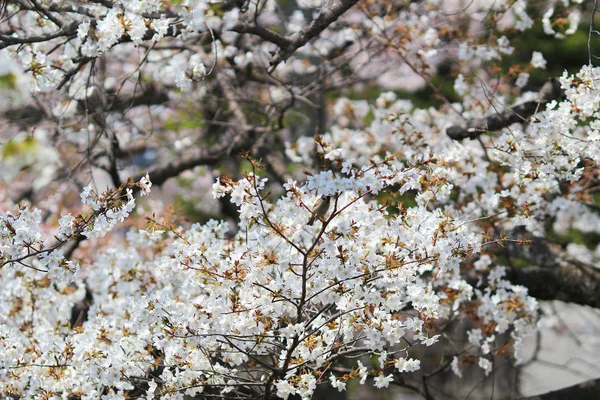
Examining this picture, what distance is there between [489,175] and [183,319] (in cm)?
224

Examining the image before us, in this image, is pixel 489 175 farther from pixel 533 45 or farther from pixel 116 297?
pixel 533 45

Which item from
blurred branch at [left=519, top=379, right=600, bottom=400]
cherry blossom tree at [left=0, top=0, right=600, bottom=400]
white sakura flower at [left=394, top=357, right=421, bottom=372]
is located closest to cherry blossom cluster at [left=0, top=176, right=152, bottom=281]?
cherry blossom tree at [left=0, top=0, right=600, bottom=400]

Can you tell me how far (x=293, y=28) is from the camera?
19.4 ft

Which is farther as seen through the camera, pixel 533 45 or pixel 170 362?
pixel 533 45

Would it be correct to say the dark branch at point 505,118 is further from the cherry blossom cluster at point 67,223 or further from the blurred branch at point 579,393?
the cherry blossom cluster at point 67,223

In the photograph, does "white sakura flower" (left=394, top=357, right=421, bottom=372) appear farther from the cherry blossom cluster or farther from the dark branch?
the dark branch

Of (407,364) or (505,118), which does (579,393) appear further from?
(407,364)

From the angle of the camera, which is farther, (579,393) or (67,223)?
(579,393)

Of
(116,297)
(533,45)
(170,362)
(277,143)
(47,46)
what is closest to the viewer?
(170,362)

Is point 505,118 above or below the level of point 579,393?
above

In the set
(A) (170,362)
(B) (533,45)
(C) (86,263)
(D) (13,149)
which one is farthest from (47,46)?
(B) (533,45)

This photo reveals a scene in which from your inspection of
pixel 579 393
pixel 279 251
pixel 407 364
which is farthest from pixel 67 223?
pixel 579 393

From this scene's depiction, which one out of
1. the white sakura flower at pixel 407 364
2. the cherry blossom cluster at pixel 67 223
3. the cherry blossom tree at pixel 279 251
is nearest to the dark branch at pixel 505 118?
the cherry blossom tree at pixel 279 251

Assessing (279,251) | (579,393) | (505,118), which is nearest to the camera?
(279,251)
